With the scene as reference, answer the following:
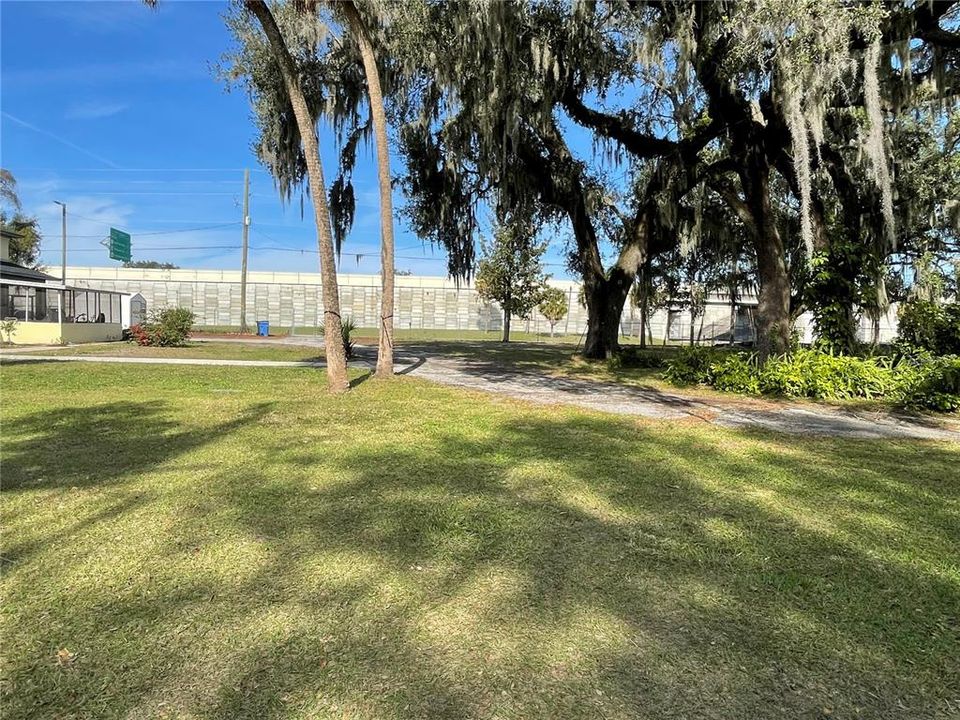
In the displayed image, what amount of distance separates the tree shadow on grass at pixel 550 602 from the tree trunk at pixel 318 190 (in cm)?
438

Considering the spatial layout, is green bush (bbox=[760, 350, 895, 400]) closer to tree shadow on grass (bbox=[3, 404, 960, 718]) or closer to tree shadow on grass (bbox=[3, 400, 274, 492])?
tree shadow on grass (bbox=[3, 404, 960, 718])

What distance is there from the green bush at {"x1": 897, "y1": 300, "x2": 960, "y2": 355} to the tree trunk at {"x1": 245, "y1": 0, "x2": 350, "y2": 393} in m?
8.83

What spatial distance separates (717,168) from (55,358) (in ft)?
47.8

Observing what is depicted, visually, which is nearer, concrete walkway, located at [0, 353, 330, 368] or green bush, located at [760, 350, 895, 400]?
green bush, located at [760, 350, 895, 400]

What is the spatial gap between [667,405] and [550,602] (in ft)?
19.8

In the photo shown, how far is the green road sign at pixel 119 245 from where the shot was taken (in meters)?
32.8

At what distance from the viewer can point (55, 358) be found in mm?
12984

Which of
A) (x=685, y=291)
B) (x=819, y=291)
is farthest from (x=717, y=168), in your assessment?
(x=685, y=291)

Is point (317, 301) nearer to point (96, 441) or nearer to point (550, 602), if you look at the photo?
point (96, 441)

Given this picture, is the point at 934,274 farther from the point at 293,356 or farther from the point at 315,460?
the point at 293,356

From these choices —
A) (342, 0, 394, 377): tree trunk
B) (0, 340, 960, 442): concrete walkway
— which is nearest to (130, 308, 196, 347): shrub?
(0, 340, 960, 442): concrete walkway

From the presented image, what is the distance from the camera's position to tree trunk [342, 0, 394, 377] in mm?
8680

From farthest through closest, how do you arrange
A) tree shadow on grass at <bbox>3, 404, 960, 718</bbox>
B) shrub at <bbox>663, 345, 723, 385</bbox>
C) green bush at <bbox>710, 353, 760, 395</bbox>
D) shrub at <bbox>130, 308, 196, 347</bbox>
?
shrub at <bbox>130, 308, 196, 347</bbox> → shrub at <bbox>663, 345, 723, 385</bbox> → green bush at <bbox>710, 353, 760, 395</bbox> → tree shadow on grass at <bbox>3, 404, 960, 718</bbox>

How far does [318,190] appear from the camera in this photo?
8.23 m
